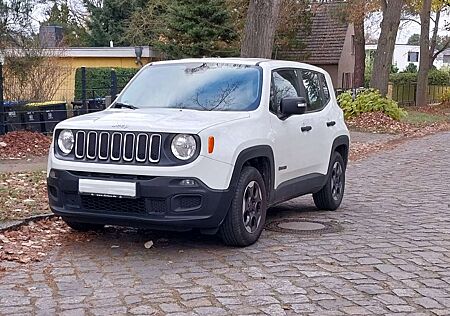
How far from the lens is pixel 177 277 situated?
598cm

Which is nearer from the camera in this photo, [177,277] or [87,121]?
[177,277]

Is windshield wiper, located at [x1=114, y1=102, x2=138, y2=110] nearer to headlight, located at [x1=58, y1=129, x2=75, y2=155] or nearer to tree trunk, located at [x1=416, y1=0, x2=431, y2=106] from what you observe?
headlight, located at [x1=58, y1=129, x2=75, y2=155]

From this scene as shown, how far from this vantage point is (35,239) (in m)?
7.31

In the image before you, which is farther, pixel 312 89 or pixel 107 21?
pixel 107 21

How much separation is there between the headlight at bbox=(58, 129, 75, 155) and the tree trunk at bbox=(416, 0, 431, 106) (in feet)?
96.2

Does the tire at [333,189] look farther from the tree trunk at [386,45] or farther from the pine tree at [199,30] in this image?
the pine tree at [199,30]

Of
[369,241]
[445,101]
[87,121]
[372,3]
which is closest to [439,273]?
[369,241]

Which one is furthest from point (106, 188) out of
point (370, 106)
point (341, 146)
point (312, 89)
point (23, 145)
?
point (370, 106)

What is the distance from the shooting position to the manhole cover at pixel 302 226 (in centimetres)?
793

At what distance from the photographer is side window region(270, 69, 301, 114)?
7.75 metres

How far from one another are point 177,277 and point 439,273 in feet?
7.33

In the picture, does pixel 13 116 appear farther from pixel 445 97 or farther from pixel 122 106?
pixel 445 97

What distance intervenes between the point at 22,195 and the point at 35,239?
2197 mm

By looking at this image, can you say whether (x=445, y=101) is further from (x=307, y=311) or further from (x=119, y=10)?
(x=307, y=311)
